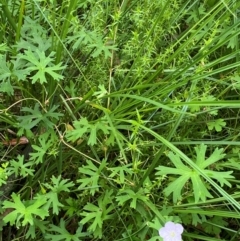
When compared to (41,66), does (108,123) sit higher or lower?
lower

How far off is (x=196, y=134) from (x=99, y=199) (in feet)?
1.39

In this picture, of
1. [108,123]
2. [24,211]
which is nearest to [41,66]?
[108,123]

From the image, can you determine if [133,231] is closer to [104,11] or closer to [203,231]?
[203,231]

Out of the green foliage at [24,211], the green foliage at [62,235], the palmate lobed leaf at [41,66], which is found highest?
the palmate lobed leaf at [41,66]

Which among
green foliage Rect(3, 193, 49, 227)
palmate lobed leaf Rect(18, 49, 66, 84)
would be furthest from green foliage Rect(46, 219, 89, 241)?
palmate lobed leaf Rect(18, 49, 66, 84)

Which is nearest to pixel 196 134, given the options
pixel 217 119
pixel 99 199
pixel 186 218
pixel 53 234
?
pixel 217 119

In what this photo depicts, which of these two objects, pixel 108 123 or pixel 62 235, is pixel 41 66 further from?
pixel 62 235

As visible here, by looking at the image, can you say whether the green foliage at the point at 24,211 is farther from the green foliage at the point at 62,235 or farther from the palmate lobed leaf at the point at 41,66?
the palmate lobed leaf at the point at 41,66

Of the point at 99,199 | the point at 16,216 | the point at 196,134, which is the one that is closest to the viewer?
the point at 16,216

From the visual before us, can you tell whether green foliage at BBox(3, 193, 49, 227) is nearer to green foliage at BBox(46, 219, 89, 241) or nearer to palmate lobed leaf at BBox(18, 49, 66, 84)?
green foliage at BBox(46, 219, 89, 241)

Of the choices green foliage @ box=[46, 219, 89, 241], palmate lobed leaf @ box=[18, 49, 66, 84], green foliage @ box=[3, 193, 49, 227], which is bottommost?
green foliage @ box=[46, 219, 89, 241]

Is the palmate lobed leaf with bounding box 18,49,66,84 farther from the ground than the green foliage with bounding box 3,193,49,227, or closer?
farther from the ground

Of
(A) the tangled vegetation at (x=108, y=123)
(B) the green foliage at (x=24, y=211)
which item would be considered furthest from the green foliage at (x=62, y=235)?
(B) the green foliage at (x=24, y=211)

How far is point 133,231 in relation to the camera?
163cm
